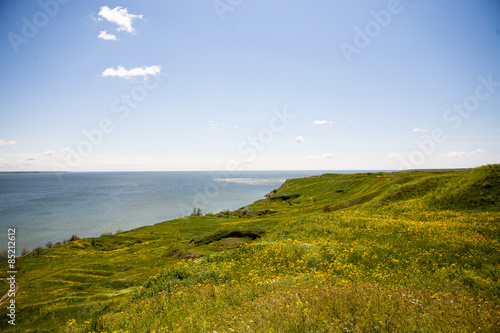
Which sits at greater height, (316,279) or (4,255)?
(316,279)

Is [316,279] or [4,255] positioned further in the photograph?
[4,255]

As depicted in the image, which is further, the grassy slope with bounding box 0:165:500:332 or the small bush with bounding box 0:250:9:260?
the small bush with bounding box 0:250:9:260

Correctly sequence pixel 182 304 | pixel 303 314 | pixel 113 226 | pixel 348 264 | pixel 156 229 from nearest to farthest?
pixel 303 314, pixel 182 304, pixel 348 264, pixel 156 229, pixel 113 226

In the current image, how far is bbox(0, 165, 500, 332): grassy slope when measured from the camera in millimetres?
8625

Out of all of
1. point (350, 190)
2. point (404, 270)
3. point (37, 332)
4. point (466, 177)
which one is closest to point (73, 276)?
point (37, 332)

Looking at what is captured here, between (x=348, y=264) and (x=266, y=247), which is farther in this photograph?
(x=266, y=247)

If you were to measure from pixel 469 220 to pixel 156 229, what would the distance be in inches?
2363

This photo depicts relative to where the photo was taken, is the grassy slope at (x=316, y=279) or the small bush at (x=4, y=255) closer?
the grassy slope at (x=316, y=279)

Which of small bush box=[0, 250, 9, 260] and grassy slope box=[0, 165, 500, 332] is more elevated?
grassy slope box=[0, 165, 500, 332]

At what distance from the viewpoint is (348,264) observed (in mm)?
15695

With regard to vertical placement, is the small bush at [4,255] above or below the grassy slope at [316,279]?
below

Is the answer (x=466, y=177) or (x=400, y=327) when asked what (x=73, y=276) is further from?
(x=466, y=177)

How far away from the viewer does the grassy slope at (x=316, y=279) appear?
8.62 m

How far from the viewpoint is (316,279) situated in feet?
42.6
